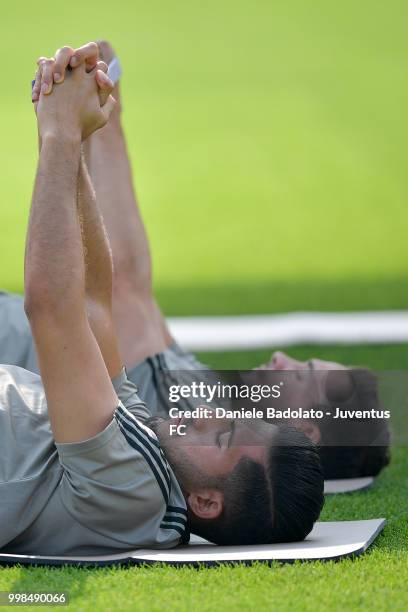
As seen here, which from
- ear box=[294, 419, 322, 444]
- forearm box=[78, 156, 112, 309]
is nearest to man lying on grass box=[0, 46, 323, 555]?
forearm box=[78, 156, 112, 309]

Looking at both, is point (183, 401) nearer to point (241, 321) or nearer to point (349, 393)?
point (349, 393)

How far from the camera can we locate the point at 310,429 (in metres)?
3.48

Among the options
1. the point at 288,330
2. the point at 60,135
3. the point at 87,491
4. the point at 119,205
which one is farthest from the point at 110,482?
the point at 288,330

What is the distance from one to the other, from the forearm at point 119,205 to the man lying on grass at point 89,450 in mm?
1184

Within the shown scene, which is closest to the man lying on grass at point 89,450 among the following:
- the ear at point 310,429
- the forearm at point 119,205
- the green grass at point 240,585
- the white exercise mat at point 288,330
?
the green grass at point 240,585

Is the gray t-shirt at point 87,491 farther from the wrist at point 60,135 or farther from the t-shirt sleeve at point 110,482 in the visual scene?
the wrist at point 60,135

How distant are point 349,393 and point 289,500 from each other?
1106 millimetres

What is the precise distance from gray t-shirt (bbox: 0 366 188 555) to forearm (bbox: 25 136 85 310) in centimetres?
34

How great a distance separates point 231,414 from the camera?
9.34 feet

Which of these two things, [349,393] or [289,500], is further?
[349,393]

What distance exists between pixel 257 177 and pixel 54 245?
8353 millimetres

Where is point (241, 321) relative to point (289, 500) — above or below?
above

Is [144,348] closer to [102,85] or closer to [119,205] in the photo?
[119,205]

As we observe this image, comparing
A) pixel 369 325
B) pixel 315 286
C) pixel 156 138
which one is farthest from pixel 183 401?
pixel 156 138
